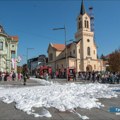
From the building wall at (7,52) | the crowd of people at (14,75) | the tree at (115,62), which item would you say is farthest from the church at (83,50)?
the crowd of people at (14,75)

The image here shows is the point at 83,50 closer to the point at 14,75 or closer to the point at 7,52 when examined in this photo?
the point at 7,52

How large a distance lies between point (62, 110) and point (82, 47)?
89588mm

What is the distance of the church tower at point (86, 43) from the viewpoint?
97.6 metres

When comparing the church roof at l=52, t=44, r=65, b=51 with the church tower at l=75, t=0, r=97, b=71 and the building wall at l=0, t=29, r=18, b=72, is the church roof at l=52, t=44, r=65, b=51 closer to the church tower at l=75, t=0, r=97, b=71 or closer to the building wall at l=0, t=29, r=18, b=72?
the church tower at l=75, t=0, r=97, b=71

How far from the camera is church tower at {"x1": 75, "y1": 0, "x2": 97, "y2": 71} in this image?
320ft

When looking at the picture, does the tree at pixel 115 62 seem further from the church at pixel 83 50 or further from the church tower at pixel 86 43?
the church at pixel 83 50

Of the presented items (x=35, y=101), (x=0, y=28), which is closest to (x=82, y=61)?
(x=0, y=28)

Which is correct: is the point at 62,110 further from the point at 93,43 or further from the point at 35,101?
the point at 93,43

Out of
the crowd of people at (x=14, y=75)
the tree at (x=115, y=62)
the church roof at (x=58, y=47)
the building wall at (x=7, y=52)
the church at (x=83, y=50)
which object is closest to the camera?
the crowd of people at (x=14, y=75)

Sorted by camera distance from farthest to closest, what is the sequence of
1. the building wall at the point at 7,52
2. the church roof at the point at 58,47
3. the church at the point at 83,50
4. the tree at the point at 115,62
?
the church roof at the point at 58,47
the church at the point at 83,50
the tree at the point at 115,62
the building wall at the point at 7,52

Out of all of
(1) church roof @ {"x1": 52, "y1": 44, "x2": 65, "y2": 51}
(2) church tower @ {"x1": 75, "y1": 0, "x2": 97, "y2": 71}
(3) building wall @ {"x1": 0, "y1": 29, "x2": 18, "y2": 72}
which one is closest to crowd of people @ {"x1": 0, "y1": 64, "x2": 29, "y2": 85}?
(3) building wall @ {"x1": 0, "y1": 29, "x2": 18, "y2": 72}

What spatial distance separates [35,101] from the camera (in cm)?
1126

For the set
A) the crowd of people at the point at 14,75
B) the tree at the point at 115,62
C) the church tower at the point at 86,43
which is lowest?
the crowd of people at the point at 14,75

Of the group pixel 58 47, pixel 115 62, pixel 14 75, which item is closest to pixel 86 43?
pixel 115 62
